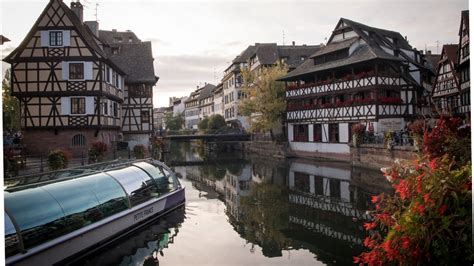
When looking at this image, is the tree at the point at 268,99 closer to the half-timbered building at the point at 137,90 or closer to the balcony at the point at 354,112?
the balcony at the point at 354,112

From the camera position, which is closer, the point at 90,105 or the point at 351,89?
the point at 90,105

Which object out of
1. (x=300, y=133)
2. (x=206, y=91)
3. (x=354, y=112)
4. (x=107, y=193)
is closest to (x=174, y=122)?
(x=206, y=91)

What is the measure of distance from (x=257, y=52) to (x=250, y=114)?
526 cm

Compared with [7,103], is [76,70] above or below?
above

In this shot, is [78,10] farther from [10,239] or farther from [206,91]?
[206,91]

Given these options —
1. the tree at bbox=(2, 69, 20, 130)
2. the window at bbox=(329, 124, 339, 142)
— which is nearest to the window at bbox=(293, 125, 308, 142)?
the window at bbox=(329, 124, 339, 142)

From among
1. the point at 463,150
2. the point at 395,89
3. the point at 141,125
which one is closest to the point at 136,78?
the point at 141,125

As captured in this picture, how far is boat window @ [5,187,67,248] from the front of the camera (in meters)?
5.07

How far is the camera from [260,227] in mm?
9000

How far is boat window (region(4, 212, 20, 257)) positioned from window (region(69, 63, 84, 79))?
40.7ft

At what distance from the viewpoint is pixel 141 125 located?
24938mm

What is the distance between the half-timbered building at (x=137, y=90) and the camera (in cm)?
2481

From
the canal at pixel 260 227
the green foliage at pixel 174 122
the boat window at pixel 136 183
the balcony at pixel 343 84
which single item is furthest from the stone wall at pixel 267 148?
the green foliage at pixel 174 122

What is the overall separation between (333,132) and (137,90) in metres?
11.9
